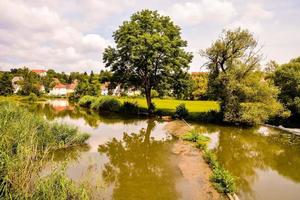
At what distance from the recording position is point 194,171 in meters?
14.4

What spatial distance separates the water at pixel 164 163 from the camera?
12.0 metres

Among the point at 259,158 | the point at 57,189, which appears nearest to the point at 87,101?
the point at 259,158

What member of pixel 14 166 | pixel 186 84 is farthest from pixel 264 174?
pixel 186 84

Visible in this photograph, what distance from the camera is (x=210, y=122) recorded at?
109ft

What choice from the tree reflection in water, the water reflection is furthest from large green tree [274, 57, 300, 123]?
the tree reflection in water

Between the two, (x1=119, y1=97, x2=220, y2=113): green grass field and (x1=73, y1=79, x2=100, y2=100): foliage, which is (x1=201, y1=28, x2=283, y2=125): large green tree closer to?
(x1=119, y1=97, x2=220, y2=113): green grass field

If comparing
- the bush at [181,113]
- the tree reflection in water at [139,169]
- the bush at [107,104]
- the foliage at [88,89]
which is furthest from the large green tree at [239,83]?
the foliage at [88,89]

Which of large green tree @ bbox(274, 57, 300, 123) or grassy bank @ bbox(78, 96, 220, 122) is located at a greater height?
large green tree @ bbox(274, 57, 300, 123)

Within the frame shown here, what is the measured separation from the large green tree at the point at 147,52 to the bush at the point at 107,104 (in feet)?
23.5

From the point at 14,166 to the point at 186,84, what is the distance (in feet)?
105

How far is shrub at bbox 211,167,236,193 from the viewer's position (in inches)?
446

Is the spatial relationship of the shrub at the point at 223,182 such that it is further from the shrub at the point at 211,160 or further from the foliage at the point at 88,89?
the foliage at the point at 88,89

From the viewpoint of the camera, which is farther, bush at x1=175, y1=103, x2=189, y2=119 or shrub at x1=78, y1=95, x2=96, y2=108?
shrub at x1=78, y1=95, x2=96, y2=108

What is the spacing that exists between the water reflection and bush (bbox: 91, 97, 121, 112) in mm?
20602
